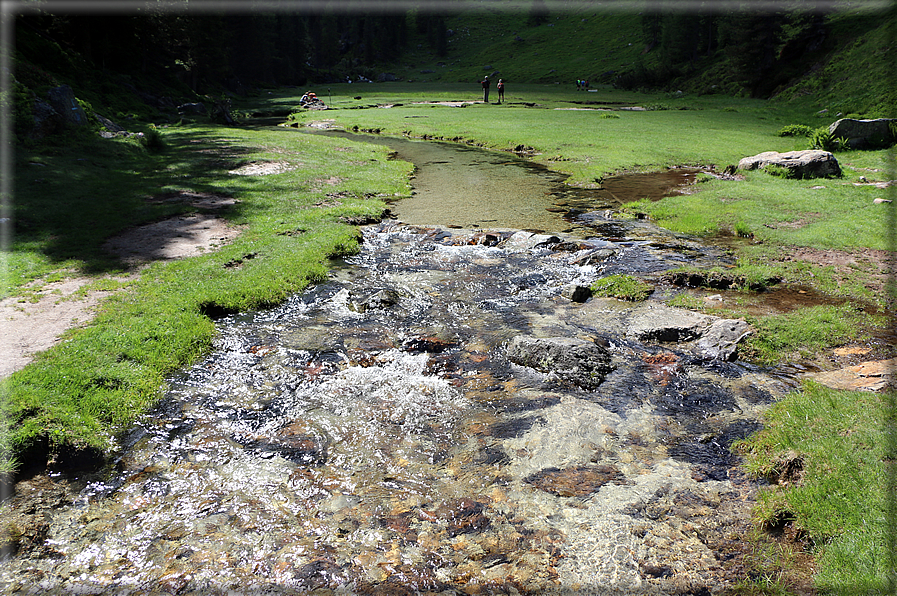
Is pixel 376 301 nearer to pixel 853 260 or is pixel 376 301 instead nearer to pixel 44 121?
pixel 853 260

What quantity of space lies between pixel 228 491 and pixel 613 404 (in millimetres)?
7111

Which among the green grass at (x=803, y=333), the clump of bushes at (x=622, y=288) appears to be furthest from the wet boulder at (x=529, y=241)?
the green grass at (x=803, y=333)

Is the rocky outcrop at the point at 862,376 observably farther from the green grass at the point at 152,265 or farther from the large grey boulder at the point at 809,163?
the large grey boulder at the point at 809,163

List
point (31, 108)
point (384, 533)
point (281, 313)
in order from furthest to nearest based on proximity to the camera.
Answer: point (31, 108)
point (281, 313)
point (384, 533)

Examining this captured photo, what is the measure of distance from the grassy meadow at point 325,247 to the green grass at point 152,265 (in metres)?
0.05

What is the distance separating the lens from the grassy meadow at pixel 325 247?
6.86 m

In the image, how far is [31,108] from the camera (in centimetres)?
2680

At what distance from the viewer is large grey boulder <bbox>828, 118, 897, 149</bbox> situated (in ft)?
95.2

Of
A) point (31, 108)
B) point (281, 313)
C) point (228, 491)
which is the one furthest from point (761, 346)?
point (31, 108)

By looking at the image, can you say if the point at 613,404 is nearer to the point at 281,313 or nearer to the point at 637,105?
the point at 281,313

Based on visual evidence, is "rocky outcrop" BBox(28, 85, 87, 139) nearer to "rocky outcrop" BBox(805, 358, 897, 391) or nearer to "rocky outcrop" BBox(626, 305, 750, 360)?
"rocky outcrop" BBox(626, 305, 750, 360)

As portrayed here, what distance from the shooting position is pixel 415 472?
25.1 feet

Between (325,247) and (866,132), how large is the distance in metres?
35.0

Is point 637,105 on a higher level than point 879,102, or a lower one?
higher
